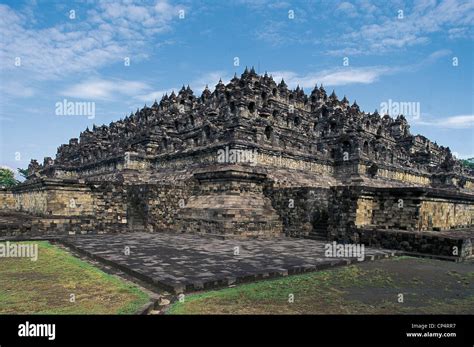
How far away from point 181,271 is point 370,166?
23.6 m

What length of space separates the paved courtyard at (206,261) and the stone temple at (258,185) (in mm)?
2092

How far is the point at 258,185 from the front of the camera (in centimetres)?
1700

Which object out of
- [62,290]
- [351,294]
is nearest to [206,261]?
[62,290]

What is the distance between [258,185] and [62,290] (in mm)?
12109

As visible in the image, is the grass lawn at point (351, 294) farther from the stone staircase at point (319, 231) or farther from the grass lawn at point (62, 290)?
the stone staircase at point (319, 231)

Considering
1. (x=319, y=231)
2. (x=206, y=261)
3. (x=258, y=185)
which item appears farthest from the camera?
(x=258, y=185)

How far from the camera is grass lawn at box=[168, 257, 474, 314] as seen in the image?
193 inches

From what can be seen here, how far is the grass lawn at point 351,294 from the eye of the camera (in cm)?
491

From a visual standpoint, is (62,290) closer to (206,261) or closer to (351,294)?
(206,261)

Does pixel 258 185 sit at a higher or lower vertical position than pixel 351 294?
higher
